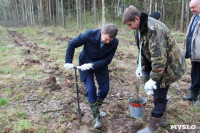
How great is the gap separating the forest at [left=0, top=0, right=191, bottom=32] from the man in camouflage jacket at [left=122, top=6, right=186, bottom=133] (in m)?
16.4

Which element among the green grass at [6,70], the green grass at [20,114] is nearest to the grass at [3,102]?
the green grass at [20,114]

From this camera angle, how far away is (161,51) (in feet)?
7.51

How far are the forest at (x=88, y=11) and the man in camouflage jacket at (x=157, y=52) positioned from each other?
16.4 m

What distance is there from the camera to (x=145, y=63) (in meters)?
2.92

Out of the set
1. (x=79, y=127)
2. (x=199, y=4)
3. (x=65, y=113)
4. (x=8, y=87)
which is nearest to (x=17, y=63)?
(x=8, y=87)

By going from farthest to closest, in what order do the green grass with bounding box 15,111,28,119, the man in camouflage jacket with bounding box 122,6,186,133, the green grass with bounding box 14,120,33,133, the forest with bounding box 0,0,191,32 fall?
the forest with bounding box 0,0,191,32
the green grass with bounding box 15,111,28,119
the green grass with bounding box 14,120,33,133
the man in camouflage jacket with bounding box 122,6,186,133

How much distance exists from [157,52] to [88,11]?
3727 centimetres

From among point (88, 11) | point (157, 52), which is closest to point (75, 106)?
point (157, 52)

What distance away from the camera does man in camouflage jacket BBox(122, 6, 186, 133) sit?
228 centimetres

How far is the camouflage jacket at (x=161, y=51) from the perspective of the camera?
2.29m

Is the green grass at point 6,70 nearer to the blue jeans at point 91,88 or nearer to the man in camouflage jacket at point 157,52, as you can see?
the blue jeans at point 91,88

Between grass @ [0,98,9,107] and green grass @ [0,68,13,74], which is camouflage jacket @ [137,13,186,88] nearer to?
grass @ [0,98,9,107]

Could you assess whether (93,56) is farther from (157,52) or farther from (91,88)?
(157,52)

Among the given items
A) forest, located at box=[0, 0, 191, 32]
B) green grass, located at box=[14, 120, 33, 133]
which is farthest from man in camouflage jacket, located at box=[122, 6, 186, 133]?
forest, located at box=[0, 0, 191, 32]
